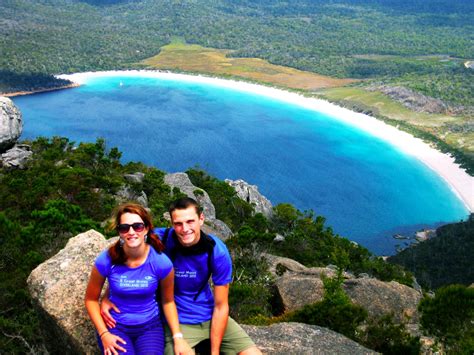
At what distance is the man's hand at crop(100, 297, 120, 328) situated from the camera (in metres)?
8.17

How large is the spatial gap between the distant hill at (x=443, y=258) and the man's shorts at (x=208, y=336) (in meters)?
55.8

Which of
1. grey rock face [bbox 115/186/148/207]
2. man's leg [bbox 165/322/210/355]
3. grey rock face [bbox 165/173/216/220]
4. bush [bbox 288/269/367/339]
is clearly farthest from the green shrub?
grey rock face [bbox 115/186/148/207]

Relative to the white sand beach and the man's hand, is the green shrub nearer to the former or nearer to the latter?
the man's hand

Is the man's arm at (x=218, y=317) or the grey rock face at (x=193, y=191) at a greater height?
the man's arm at (x=218, y=317)

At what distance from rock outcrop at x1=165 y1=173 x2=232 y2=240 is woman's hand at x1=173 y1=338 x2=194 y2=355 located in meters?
27.0

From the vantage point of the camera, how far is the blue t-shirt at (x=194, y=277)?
8.27 metres

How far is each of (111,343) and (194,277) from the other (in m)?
1.93

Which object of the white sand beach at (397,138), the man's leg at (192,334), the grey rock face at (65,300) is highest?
the man's leg at (192,334)

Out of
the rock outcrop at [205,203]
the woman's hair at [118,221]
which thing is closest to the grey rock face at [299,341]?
the woman's hair at [118,221]

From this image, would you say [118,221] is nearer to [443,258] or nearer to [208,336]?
[208,336]

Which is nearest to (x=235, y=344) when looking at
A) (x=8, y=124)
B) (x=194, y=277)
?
(x=194, y=277)

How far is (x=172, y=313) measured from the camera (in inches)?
322

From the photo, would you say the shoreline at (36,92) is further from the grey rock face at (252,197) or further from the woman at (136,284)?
the woman at (136,284)

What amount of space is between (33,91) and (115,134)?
216 feet
